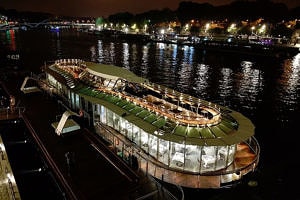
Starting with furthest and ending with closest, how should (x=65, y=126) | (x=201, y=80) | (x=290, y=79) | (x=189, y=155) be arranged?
Result: (x=290, y=79), (x=201, y=80), (x=65, y=126), (x=189, y=155)

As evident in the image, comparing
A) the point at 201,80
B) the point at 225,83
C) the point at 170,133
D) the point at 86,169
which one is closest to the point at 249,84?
the point at 225,83

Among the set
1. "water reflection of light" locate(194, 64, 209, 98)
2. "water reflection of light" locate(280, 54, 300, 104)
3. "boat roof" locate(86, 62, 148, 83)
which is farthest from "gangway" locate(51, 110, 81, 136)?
"water reflection of light" locate(280, 54, 300, 104)

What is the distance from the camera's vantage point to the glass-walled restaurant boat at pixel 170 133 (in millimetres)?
18406

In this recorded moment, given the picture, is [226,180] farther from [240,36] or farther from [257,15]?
[257,15]

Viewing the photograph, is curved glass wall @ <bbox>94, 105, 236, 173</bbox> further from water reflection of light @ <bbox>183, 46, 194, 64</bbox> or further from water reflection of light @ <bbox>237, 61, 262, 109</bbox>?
water reflection of light @ <bbox>183, 46, 194, 64</bbox>

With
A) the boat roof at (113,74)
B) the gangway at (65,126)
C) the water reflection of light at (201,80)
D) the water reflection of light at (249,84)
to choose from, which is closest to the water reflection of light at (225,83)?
the water reflection of light at (249,84)

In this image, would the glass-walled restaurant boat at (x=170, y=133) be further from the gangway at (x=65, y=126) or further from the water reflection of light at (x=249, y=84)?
the water reflection of light at (x=249, y=84)

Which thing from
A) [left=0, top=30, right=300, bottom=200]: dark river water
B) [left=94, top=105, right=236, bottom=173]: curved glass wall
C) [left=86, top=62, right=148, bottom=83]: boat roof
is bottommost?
[left=0, top=30, right=300, bottom=200]: dark river water

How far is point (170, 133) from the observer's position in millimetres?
18828

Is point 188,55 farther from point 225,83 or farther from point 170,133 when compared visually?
point 170,133

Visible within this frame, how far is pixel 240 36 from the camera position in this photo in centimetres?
15838

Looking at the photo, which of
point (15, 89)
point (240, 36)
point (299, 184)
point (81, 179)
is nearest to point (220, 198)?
point (299, 184)

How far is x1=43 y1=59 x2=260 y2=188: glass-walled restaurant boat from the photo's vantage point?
1841cm

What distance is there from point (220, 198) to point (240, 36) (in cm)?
15700
